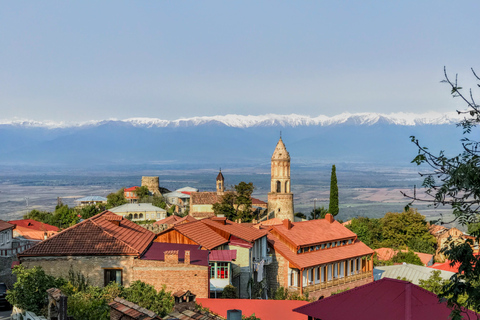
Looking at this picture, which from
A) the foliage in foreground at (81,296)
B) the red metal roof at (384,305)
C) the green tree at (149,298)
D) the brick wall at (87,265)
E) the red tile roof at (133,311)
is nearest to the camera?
the red tile roof at (133,311)

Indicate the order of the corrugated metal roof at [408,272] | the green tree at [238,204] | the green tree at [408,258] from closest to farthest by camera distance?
the corrugated metal roof at [408,272] → the green tree at [408,258] → the green tree at [238,204]

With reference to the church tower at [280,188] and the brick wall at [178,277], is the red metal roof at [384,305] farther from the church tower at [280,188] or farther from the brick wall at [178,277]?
the church tower at [280,188]

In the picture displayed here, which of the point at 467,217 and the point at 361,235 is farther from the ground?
the point at 467,217

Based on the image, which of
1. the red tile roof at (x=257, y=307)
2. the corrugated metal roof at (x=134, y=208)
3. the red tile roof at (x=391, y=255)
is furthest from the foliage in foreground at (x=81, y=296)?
the corrugated metal roof at (x=134, y=208)

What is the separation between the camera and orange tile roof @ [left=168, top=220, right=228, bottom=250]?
29188 mm

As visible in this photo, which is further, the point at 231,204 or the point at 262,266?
the point at 231,204

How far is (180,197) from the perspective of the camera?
394 feet

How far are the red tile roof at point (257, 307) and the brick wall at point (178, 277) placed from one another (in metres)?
0.76

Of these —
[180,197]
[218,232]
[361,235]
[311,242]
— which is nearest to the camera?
[218,232]

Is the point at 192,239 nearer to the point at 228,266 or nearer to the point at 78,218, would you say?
the point at 228,266

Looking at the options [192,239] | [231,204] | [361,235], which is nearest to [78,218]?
[231,204]

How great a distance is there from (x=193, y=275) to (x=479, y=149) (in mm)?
14545

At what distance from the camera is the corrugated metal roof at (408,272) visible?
128 feet

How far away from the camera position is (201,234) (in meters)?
30.5
